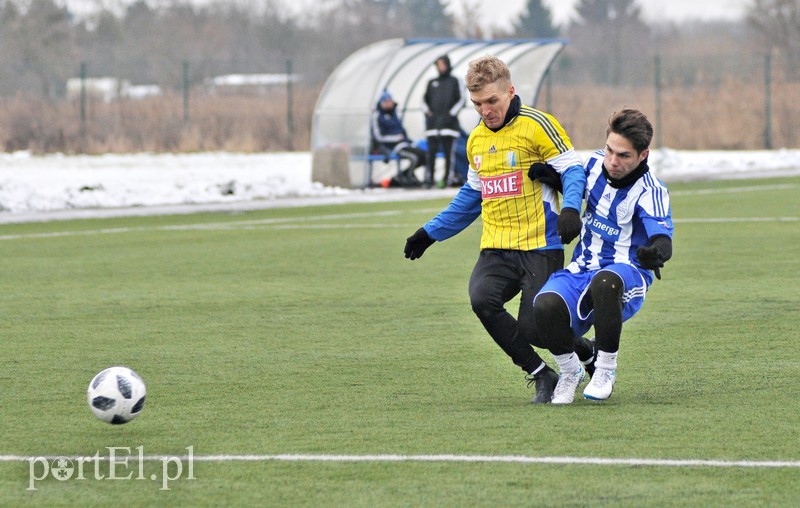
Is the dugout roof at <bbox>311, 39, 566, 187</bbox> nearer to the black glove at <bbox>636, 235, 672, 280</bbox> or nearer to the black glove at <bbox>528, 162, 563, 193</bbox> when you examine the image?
the black glove at <bbox>528, 162, 563, 193</bbox>

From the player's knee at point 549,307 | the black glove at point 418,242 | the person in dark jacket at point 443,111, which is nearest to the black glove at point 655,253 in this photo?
the player's knee at point 549,307

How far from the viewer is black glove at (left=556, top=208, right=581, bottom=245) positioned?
6.10 metres

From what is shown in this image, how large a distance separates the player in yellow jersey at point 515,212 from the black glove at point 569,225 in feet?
1.07

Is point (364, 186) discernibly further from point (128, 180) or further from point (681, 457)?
point (681, 457)

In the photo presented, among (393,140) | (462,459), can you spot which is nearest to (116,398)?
(462,459)

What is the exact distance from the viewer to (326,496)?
4.84 meters

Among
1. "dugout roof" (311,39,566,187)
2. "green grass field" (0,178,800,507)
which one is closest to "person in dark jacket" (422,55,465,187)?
"dugout roof" (311,39,566,187)

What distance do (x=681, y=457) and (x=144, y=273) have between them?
7639 millimetres

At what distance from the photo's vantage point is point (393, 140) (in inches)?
Answer: 948

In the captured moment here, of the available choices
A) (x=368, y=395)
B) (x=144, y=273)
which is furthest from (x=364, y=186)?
(x=368, y=395)

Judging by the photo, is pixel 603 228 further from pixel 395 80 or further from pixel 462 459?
pixel 395 80

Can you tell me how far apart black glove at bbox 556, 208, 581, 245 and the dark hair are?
0.39 m

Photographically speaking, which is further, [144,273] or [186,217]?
[186,217]

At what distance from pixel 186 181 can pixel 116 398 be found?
19110 millimetres
